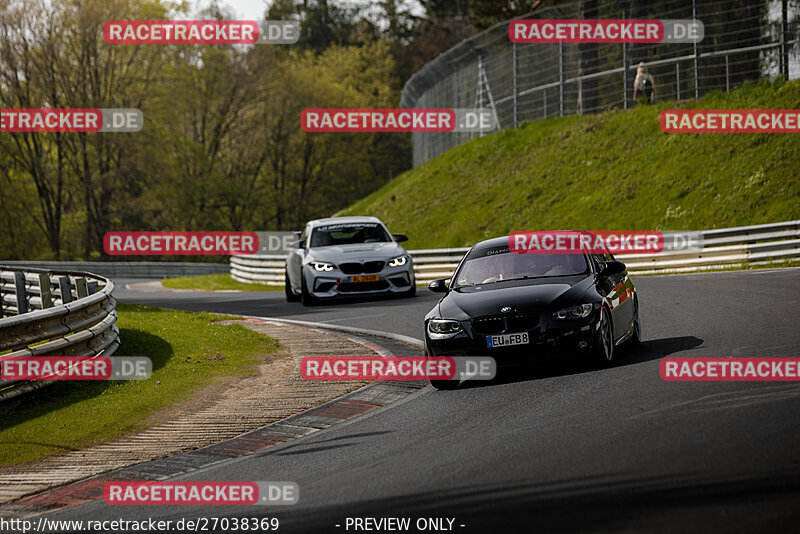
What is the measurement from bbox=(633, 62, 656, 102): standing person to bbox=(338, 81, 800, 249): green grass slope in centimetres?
50

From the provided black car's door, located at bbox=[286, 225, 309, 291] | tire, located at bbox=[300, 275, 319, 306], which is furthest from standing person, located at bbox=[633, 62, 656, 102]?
tire, located at bbox=[300, 275, 319, 306]

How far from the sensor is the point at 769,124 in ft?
96.0

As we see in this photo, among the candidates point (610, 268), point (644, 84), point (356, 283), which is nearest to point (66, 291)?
point (356, 283)

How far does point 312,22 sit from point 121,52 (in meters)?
41.6

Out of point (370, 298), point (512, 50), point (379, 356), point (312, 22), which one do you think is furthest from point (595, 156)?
point (312, 22)

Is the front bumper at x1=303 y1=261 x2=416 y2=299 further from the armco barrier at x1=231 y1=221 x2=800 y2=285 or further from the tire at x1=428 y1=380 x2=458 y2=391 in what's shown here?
the tire at x1=428 y1=380 x2=458 y2=391

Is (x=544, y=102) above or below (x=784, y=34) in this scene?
below

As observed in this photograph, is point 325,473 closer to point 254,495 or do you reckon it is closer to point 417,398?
point 254,495

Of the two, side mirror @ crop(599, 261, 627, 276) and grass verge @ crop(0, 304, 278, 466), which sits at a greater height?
side mirror @ crop(599, 261, 627, 276)

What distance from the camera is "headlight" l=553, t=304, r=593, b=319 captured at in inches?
372

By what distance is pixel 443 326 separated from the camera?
9781 mm

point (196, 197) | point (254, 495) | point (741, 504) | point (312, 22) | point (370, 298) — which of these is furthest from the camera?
point (312, 22)

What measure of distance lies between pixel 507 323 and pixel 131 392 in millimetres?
3978
